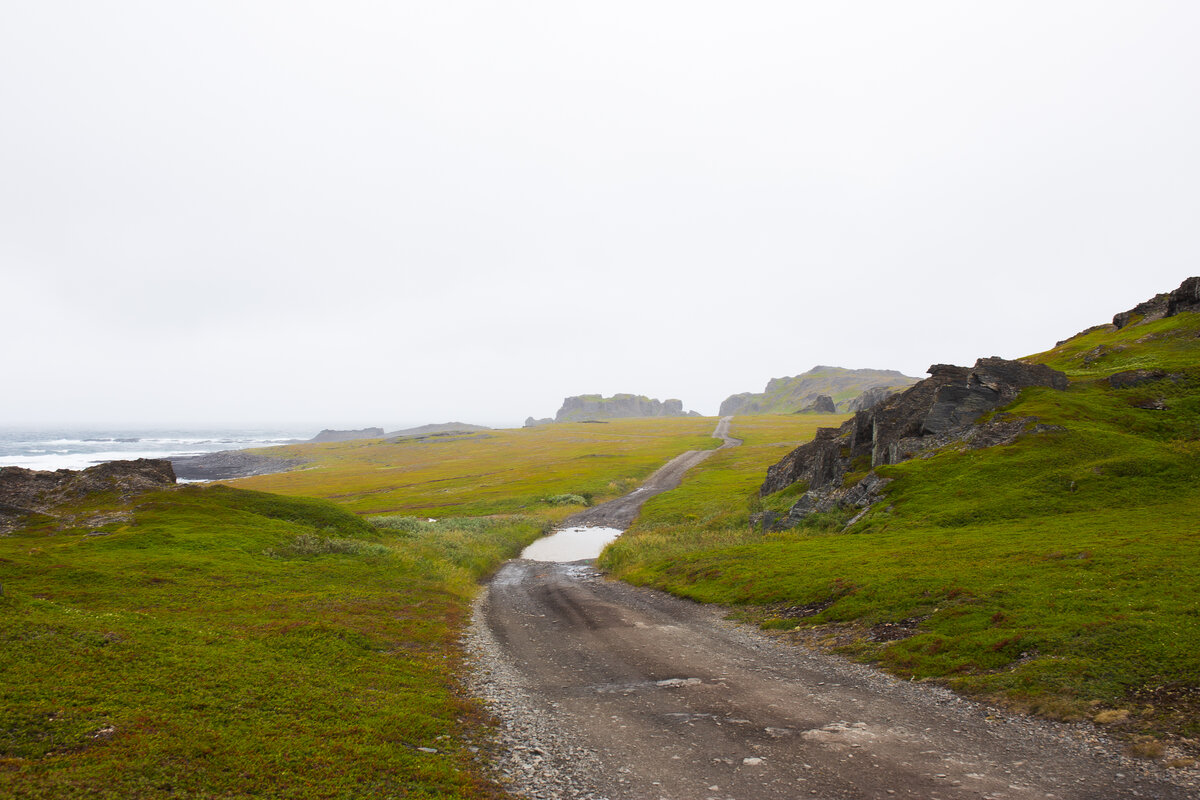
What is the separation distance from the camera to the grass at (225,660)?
1039 cm

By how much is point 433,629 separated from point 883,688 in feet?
62.1

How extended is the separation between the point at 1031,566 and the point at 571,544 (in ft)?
144

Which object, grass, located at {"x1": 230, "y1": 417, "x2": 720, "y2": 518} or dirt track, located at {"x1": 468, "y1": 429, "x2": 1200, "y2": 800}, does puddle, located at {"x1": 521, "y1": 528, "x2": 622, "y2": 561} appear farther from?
dirt track, located at {"x1": 468, "y1": 429, "x2": 1200, "y2": 800}

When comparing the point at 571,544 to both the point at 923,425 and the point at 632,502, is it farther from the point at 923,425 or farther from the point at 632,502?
the point at 923,425

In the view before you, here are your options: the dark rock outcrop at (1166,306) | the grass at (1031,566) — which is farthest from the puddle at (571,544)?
the dark rock outcrop at (1166,306)

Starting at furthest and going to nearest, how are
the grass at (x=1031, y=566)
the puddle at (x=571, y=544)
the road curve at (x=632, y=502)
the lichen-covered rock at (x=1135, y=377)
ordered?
the road curve at (x=632, y=502) < the puddle at (x=571, y=544) < the lichen-covered rock at (x=1135, y=377) < the grass at (x=1031, y=566)

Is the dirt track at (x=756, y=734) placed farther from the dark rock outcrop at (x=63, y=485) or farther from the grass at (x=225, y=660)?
the dark rock outcrop at (x=63, y=485)

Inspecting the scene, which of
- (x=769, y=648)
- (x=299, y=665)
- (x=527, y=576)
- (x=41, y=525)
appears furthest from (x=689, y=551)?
(x=41, y=525)

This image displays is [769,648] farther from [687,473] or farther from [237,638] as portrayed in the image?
[687,473]

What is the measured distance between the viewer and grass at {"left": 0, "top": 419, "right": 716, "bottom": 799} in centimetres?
1039

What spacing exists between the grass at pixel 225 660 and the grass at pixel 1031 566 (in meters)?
14.8

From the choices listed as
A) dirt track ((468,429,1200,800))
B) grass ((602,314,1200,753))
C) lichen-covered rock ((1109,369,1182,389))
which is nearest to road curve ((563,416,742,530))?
grass ((602,314,1200,753))

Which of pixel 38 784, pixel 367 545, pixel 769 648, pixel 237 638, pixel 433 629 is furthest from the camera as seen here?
pixel 367 545

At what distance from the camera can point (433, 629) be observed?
25.2m
